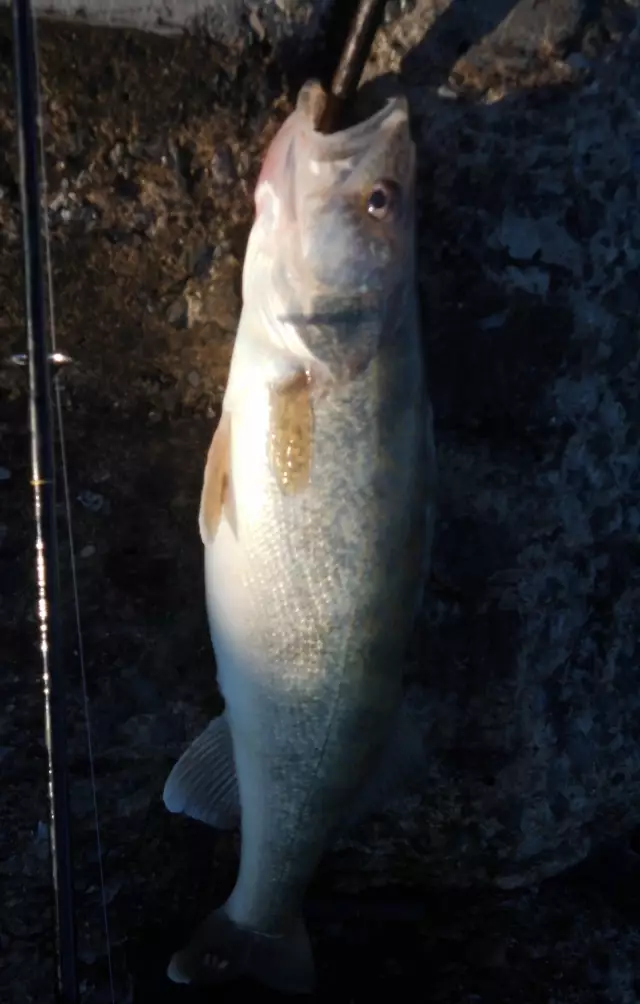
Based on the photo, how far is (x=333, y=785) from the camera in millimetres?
1706

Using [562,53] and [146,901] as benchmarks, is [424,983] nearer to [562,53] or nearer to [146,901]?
[146,901]

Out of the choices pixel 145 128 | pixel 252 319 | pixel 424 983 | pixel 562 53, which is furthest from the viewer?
pixel 424 983

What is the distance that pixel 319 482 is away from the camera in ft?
5.20

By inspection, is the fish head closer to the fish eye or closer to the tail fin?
the fish eye

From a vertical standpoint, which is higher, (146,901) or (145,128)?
(145,128)

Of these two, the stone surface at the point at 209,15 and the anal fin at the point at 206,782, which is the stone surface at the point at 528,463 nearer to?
the stone surface at the point at 209,15

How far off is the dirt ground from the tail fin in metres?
0.24

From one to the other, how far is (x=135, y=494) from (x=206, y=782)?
61 centimetres

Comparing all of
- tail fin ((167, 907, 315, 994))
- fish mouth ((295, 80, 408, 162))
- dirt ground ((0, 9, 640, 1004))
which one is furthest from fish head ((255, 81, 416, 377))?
tail fin ((167, 907, 315, 994))

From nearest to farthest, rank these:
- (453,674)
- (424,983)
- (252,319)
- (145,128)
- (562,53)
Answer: (252,319) < (145,128) < (562,53) < (453,674) < (424,983)

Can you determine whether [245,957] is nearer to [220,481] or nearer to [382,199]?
[220,481]

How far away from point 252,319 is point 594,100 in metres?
0.97

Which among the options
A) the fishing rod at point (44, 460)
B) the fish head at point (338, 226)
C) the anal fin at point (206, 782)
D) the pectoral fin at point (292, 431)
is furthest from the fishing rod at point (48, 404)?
the pectoral fin at point (292, 431)

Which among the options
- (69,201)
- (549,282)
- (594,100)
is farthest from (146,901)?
(594,100)
